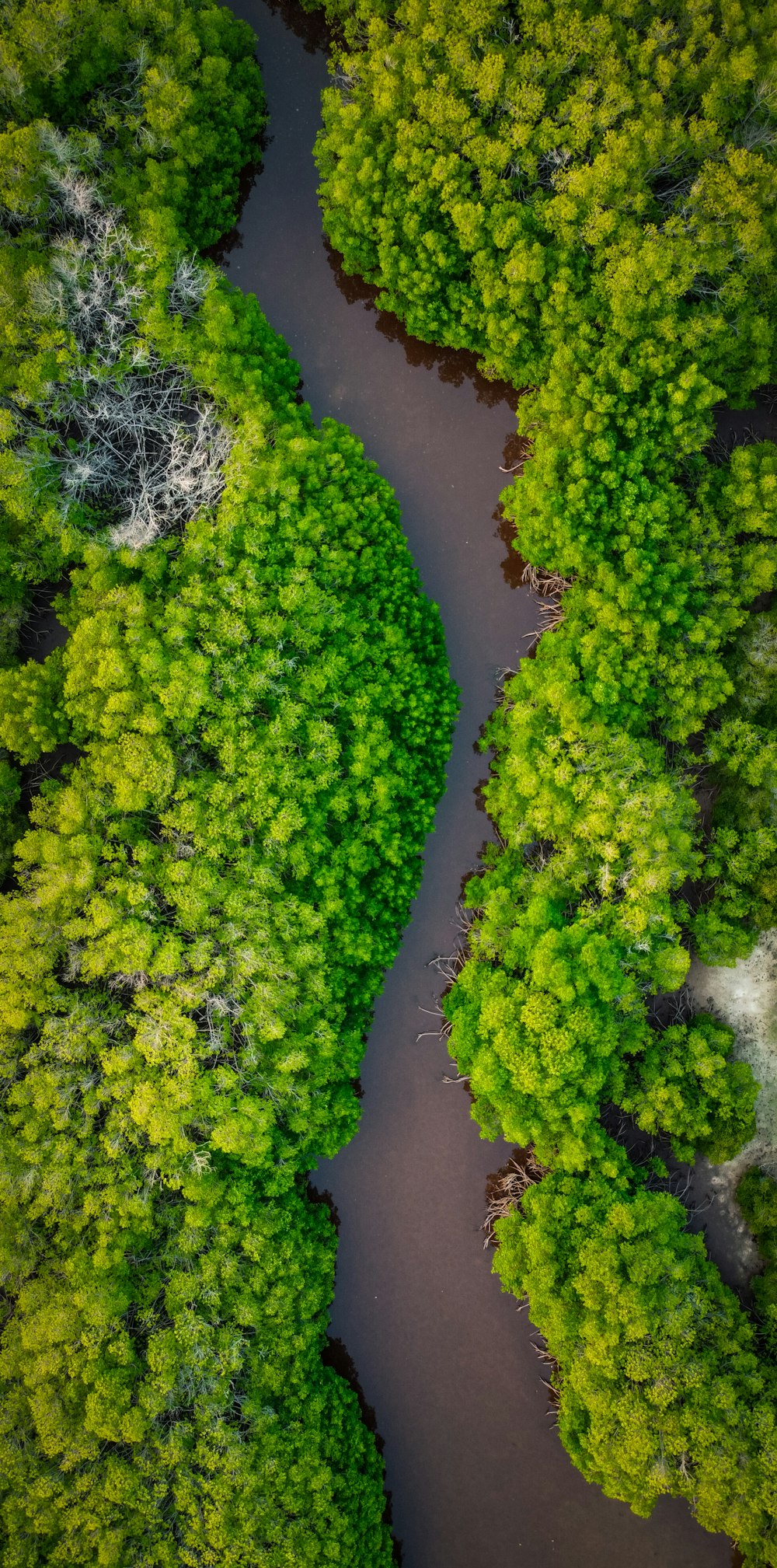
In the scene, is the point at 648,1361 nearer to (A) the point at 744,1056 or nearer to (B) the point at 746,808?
(A) the point at 744,1056

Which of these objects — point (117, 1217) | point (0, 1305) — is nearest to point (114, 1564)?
point (0, 1305)

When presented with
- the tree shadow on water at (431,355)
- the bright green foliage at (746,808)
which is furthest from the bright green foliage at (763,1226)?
the tree shadow on water at (431,355)

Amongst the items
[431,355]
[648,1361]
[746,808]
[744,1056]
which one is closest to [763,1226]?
[744,1056]

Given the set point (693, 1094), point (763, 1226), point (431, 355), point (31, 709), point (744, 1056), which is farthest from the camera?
point (431, 355)

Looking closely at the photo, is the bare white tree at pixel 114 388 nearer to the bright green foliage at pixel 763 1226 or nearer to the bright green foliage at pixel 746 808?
the bright green foliage at pixel 746 808

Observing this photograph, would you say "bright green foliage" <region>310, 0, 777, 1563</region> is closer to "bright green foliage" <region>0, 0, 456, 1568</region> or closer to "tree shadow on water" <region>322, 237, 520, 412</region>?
"tree shadow on water" <region>322, 237, 520, 412</region>

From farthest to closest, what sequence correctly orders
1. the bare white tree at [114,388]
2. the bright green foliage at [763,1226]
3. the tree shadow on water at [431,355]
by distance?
the tree shadow on water at [431,355] < the bright green foliage at [763,1226] < the bare white tree at [114,388]
